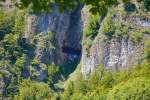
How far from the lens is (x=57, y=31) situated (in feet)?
516

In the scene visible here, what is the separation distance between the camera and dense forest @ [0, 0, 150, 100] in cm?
13100

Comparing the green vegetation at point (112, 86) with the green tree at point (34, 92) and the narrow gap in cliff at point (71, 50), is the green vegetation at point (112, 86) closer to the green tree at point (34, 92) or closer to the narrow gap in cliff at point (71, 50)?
the green tree at point (34, 92)

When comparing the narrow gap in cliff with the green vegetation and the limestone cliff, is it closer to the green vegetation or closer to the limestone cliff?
the limestone cliff

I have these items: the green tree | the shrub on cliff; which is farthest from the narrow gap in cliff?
the shrub on cliff

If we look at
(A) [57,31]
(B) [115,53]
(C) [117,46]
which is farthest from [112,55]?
(A) [57,31]

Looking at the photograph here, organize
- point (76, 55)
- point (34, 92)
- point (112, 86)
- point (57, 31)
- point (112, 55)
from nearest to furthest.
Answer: point (112, 86) < point (112, 55) < point (34, 92) < point (57, 31) < point (76, 55)

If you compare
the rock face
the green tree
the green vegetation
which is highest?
the rock face

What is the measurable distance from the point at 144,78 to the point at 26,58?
32.3m

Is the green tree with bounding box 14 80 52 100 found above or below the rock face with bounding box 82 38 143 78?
below

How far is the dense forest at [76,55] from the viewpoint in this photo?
131000 millimetres

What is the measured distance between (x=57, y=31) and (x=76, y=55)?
6617 millimetres

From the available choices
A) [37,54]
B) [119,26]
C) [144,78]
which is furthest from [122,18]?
[37,54]

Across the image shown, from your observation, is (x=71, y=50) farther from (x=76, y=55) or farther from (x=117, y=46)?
(x=117, y=46)

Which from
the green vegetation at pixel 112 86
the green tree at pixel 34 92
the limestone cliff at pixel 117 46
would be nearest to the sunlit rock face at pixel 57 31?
the green tree at pixel 34 92
